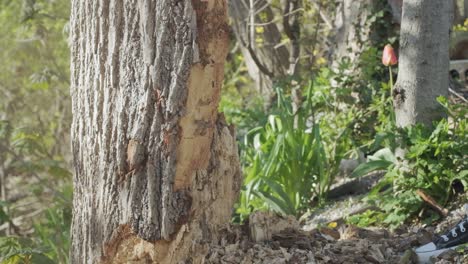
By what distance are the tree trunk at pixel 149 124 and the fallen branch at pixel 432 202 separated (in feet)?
5.59

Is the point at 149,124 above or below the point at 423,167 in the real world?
above

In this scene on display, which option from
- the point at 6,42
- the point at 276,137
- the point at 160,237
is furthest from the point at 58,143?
the point at 160,237

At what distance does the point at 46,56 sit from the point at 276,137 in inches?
122

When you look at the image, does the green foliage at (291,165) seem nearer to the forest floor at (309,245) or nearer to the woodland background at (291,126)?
the woodland background at (291,126)

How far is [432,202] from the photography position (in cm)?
487

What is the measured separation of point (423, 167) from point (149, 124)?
84.4 inches

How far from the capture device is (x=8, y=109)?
8.60 m

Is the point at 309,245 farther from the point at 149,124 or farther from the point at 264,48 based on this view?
the point at 264,48

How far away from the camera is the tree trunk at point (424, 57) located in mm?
5160

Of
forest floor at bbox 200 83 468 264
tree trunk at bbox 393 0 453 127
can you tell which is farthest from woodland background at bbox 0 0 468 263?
forest floor at bbox 200 83 468 264

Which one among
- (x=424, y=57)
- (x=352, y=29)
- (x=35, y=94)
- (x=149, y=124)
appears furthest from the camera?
(x=35, y=94)

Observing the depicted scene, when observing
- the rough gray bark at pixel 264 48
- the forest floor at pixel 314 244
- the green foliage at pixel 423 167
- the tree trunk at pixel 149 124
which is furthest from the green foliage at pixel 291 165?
the rough gray bark at pixel 264 48

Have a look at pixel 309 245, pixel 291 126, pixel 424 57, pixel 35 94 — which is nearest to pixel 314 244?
pixel 309 245

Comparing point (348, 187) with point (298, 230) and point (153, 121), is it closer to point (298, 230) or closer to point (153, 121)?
point (298, 230)
